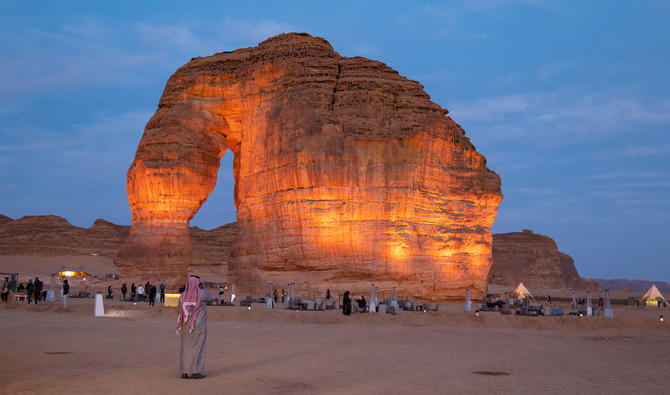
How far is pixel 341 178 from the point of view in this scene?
1512 inches

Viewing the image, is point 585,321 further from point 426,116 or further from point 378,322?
point 426,116

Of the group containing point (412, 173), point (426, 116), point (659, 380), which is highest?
point (426, 116)

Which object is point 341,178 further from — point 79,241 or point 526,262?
point 79,241

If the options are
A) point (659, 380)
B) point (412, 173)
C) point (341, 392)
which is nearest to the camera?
point (341, 392)

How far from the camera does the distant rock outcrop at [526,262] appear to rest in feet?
293

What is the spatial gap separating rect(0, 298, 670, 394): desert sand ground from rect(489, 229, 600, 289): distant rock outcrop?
68554 mm

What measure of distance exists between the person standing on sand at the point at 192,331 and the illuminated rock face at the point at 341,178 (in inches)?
1080

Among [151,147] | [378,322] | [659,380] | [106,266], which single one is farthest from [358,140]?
[106,266]

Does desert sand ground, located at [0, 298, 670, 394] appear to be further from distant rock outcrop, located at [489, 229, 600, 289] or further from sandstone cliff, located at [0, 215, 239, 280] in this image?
sandstone cliff, located at [0, 215, 239, 280]

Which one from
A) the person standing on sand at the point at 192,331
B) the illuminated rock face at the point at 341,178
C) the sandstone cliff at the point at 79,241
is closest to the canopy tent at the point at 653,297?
the illuminated rock face at the point at 341,178

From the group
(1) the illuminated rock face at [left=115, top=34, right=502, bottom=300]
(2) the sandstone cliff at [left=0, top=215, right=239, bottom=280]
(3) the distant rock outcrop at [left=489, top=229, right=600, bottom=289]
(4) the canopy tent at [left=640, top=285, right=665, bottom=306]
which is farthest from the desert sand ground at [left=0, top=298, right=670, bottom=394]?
(2) the sandstone cliff at [left=0, top=215, right=239, bottom=280]

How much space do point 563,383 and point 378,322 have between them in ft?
48.5

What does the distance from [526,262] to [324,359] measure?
83.1m

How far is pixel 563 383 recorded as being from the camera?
34.4 ft
